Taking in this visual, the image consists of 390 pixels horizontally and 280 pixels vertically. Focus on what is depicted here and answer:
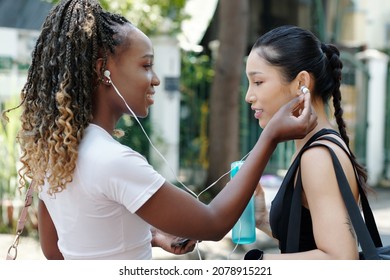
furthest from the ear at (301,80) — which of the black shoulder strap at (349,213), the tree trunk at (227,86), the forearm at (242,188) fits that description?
the tree trunk at (227,86)

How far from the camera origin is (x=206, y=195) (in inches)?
352

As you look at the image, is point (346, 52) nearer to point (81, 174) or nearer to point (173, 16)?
point (173, 16)

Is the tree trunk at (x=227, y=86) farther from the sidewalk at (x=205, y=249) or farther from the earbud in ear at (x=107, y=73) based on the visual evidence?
the earbud in ear at (x=107, y=73)

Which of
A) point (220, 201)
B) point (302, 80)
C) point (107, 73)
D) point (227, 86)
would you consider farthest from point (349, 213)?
point (227, 86)

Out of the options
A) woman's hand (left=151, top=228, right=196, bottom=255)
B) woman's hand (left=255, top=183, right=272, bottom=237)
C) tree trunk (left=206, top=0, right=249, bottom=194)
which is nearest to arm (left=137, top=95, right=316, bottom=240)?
woman's hand (left=151, top=228, right=196, bottom=255)

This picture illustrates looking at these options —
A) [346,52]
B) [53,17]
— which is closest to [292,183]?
[53,17]

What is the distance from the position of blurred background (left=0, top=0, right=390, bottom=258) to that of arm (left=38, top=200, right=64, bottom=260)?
4.47 metres

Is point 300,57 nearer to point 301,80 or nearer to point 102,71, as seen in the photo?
point 301,80

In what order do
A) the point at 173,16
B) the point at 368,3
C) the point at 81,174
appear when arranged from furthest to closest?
the point at 368,3 → the point at 173,16 → the point at 81,174

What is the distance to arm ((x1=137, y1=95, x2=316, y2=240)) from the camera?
209cm

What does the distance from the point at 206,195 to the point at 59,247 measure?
6675 mm

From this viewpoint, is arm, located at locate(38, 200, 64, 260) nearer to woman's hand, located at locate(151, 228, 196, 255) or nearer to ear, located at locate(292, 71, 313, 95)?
woman's hand, located at locate(151, 228, 196, 255)

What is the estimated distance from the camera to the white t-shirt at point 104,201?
80.9 inches

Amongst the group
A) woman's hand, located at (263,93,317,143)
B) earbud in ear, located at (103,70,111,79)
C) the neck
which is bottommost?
the neck
